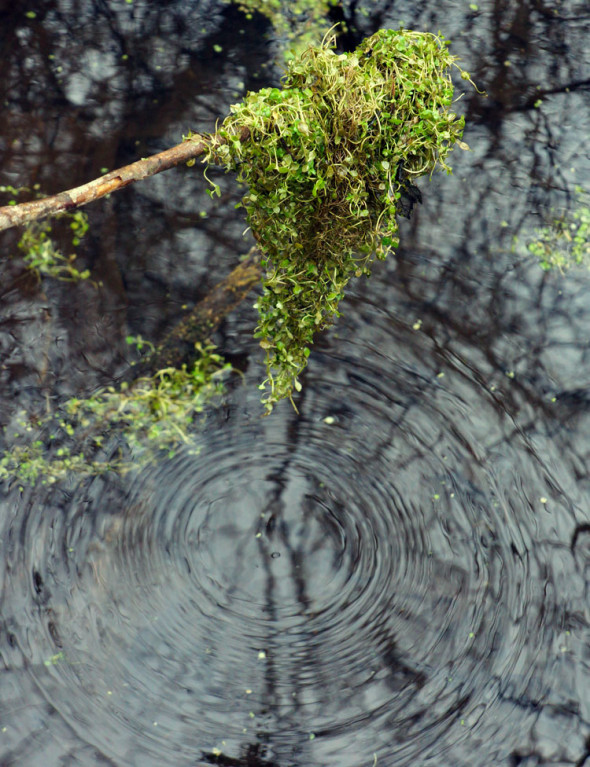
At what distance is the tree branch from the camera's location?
9.80 feet

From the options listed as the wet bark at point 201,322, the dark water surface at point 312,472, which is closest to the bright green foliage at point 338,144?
the wet bark at point 201,322

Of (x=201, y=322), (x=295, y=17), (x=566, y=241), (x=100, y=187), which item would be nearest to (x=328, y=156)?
(x=100, y=187)

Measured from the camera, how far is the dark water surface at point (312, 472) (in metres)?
4.64

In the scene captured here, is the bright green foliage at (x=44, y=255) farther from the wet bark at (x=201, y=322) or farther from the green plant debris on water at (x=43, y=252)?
the wet bark at (x=201, y=322)

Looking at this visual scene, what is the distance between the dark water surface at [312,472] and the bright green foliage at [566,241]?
0.11m

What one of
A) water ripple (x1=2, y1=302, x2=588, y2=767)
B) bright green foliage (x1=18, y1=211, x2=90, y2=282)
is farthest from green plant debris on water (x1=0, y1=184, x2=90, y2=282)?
water ripple (x1=2, y1=302, x2=588, y2=767)

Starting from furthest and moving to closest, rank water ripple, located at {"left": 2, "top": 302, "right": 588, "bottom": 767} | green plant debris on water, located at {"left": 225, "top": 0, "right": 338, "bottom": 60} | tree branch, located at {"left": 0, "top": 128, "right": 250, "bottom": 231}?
green plant debris on water, located at {"left": 225, "top": 0, "right": 338, "bottom": 60}
water ripple, located at {"left": 2, "top": 302, "right": 588, "bottom": 767}
tree branch, located at {"left": 0, "top": 128, "right": 250, "bottom": 231}

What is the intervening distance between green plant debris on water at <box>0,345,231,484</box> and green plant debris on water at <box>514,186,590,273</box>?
2.57 m

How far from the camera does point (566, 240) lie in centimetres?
546

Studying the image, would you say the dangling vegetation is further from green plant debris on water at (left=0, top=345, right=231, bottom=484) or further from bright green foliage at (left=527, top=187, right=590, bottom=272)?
bright green foliage at (left=527, top=187, right=590, bottom=272)

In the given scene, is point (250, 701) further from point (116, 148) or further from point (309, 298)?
point (116, 148)

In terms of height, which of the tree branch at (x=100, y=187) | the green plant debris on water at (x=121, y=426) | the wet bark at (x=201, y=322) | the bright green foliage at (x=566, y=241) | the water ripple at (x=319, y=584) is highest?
the tree branch at (x=100, y=187)

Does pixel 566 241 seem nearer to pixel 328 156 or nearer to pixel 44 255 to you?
pixel 328 156

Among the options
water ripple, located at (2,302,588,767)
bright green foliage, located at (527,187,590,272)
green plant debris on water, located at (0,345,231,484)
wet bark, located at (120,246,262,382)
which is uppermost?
bright green foliage, located at (527,187,590,272)
